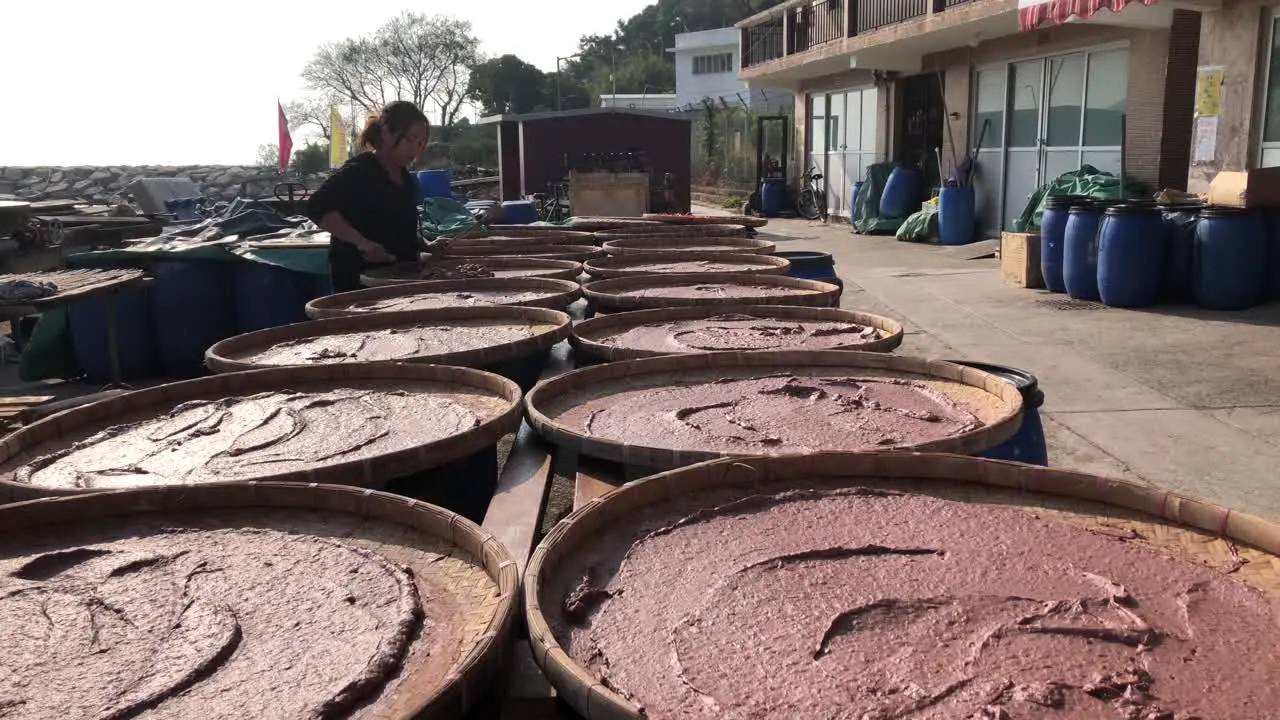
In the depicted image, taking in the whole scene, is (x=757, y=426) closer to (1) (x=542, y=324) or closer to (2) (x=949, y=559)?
(2) (x=949, y=559)

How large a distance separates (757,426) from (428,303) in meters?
2.00

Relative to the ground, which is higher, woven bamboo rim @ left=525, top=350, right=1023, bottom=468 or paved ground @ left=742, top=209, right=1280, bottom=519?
woven bamboo rim @ left=525, top=350, right=1023, bottom=468

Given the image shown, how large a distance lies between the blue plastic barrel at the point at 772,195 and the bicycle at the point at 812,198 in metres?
0.46

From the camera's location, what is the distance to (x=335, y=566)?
4.62 ft

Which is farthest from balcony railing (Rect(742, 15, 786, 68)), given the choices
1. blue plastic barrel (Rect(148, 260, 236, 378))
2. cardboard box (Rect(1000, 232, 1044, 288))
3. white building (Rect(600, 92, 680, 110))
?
white building (Rect(600, 92, 680, 110))

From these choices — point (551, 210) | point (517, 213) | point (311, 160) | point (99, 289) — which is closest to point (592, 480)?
point (99, 289)

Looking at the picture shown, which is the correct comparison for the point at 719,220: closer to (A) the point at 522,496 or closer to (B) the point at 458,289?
(B) the point at 458,289

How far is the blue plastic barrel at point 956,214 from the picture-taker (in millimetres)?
14164

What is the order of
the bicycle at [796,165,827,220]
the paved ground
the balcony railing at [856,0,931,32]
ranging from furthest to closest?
the bicycle at [796,165,827,220] < the balcony railing at [856,0,931,32] < the paved ground

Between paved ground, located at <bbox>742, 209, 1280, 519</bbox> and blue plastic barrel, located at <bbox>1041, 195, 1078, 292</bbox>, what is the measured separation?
214 millimetres

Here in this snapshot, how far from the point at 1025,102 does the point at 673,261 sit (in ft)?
33.2

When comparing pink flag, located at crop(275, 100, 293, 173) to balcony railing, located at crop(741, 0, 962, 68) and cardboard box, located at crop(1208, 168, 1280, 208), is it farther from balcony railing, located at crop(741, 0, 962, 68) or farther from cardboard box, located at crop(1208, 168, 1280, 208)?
cardboard box, located at crop(1208, 168, 1280, 208)

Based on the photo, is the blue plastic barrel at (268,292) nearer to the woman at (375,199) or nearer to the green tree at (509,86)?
the woman at (375,199)

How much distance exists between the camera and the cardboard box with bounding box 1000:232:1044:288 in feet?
32.1
